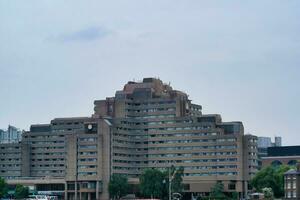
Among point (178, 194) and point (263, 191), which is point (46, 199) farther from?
point (263, 191)

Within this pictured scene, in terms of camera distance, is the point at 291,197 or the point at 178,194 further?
the point at 178,194

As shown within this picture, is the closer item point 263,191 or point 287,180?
point 287,180

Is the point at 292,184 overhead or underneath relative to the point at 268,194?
overhead

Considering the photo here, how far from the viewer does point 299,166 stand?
168125 millimetres

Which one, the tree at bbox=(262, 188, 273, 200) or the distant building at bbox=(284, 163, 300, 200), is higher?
the distant building at bbox=(284, 163, 300, 200)

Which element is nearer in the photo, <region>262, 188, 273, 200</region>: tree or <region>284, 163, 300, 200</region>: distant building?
<region>284, 163, 300, 200</region>: distant building

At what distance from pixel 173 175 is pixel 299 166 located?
124 ft

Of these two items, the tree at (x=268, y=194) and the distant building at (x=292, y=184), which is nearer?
the distant building at (x=292, y=184)

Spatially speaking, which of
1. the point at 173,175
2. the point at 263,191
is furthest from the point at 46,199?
the point at 263,191

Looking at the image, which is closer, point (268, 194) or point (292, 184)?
point (292, 184)

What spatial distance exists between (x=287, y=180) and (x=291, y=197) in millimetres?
4317

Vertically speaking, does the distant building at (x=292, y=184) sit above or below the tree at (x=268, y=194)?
above

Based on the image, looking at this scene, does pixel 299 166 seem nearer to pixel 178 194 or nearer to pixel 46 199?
pixel 178 194

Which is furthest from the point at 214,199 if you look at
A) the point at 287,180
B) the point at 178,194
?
the point at 287,180
